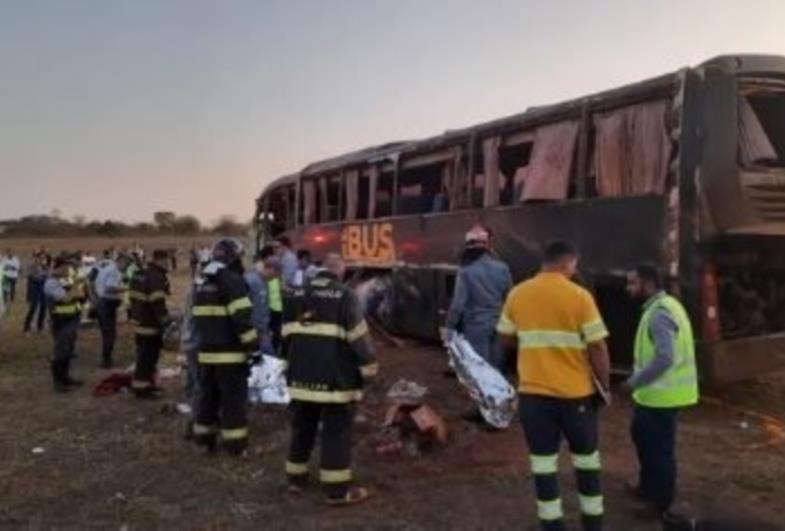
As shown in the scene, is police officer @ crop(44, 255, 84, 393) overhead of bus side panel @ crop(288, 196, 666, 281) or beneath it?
beneath

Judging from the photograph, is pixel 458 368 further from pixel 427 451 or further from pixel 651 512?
pixel 651 512

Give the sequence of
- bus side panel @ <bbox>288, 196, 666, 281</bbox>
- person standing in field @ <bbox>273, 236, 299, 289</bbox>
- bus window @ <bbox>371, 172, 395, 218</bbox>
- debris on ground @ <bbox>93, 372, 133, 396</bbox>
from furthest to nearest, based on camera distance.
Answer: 1. bus window @ <bbox>371, 172, 395, 218</bbox>
2. person standing in field @ <bbox>273, 236, 299, 289</bbox>
3. debris on ground @ <bbox>93, 372, 133, 396</bbox>
4. bus side panel @ <bbox>288, 196, 666, 281</bbox>

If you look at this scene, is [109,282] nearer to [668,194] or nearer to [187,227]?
[668,194]

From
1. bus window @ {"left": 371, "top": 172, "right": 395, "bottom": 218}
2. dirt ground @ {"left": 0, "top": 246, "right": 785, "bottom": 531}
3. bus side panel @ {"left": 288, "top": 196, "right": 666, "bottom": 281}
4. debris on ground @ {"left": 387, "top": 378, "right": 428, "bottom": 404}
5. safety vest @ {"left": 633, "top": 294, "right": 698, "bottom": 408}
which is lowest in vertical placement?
dirt ground @ {"left": 0, "top": 246, "right": 785, "bottom": 531}

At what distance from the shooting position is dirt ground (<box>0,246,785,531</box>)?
700cm

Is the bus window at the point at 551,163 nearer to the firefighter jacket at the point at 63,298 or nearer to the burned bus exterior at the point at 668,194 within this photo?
the burned bus exterior at the point at 668,194

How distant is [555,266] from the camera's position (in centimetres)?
617

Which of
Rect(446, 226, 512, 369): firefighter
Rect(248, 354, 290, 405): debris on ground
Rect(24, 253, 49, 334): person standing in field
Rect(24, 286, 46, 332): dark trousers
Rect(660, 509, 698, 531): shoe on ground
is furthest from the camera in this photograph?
Rect(24, 286, 46, 332): dark trousers

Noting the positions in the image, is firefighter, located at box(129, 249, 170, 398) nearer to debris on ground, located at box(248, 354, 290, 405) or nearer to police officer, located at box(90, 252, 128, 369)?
debris on ground, located at box(248, 354, 290, 405)

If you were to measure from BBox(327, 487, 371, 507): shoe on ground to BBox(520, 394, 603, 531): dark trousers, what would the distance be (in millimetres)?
1661

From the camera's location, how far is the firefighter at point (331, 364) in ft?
23.6

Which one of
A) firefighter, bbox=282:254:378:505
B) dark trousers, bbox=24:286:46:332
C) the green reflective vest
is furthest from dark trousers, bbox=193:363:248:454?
dark trousers, bbox=24:286:46:332

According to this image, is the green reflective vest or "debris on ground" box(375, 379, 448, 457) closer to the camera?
"debris on ground" box(375, 379, 448, 457)

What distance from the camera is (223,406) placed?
340 inches
